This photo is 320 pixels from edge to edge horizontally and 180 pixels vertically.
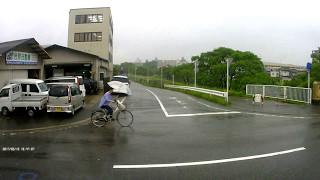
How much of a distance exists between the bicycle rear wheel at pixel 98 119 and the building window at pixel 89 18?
112ft

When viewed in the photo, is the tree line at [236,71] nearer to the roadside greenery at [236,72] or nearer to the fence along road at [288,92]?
the roadside greenery at [236,72]

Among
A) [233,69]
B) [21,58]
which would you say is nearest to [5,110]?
[21,58]

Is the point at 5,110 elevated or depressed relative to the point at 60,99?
depressed

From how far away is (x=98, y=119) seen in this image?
9.28 metres

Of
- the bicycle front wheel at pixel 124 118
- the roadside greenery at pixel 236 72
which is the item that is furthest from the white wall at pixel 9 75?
the roadside greenery at pixel 236 72

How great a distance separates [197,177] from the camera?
465 centimetres

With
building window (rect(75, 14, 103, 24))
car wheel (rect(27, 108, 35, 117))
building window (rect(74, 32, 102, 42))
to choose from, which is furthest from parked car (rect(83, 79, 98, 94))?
building window (rect(75, 14, 103, 24))

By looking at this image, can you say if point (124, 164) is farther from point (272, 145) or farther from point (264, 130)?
point (264, 130)

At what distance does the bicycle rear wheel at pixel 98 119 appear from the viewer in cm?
926

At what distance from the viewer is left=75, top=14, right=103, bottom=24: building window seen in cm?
3988

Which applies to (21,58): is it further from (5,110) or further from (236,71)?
(236,71)

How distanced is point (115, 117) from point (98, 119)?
687 millimetres

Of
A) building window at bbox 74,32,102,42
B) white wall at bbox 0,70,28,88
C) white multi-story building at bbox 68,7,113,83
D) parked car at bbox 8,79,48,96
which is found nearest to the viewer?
parked car at bbox 8,79,48,96

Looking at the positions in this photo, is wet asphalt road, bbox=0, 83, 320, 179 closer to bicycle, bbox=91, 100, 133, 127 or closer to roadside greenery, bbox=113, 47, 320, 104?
bicycle, bbox=91, 100, 133, 127
